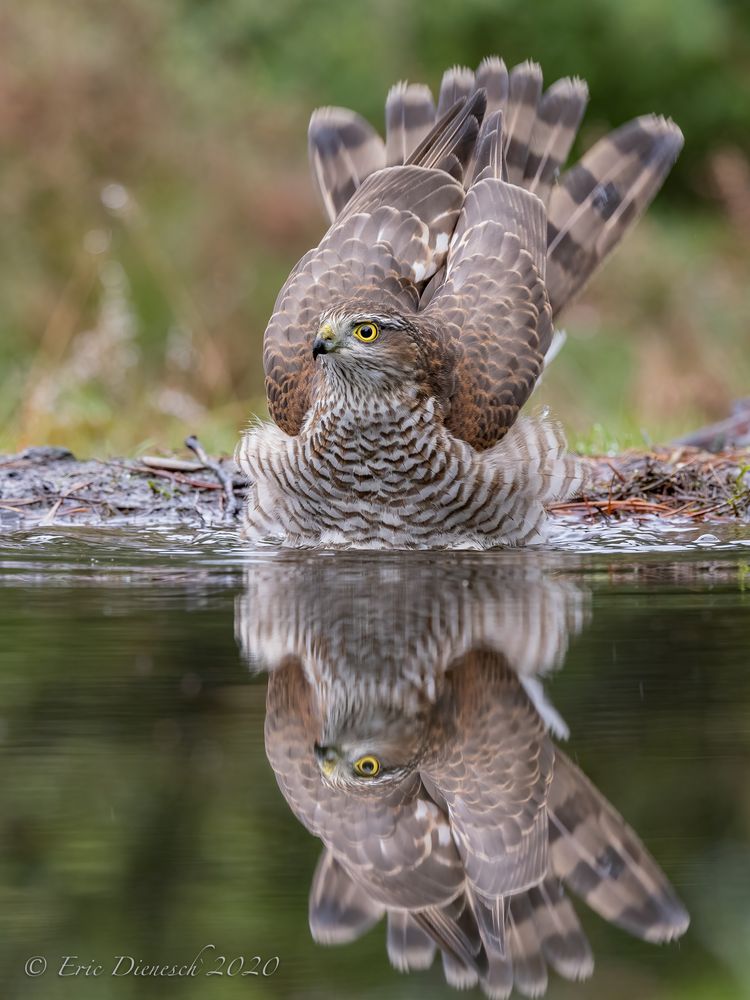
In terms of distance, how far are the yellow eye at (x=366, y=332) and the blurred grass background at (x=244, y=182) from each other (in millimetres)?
3393

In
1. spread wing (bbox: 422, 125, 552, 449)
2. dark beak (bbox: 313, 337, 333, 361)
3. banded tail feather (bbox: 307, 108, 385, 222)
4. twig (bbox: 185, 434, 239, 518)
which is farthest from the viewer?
banded tail feather (bbox: 307, 108, 385, 222)

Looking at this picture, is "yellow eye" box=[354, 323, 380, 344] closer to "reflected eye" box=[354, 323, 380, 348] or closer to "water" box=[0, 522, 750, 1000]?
"reflected eye" box=[354, 323, 380, 348]

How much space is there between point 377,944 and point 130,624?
5.85ft

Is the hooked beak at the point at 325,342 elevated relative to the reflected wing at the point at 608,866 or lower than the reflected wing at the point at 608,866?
elevated

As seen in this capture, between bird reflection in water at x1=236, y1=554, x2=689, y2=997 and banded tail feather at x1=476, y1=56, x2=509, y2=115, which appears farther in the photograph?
banded tail feather at x1=476, y1=56, x2=509, y2=115

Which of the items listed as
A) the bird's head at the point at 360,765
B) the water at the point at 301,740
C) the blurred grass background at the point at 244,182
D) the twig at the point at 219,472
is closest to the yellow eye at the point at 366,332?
the water at the point at 301,740

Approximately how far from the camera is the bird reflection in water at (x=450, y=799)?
1796 mm

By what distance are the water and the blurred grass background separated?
461 centimetres

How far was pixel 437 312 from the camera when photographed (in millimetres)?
5410

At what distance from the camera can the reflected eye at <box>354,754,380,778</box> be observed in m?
2.23

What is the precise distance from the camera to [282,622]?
11.2ft

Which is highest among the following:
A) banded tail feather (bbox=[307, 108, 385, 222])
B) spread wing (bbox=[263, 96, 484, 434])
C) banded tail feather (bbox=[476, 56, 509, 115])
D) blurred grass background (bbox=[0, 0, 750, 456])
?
blurred grass background (bbox=[0, 0, 750, 456])

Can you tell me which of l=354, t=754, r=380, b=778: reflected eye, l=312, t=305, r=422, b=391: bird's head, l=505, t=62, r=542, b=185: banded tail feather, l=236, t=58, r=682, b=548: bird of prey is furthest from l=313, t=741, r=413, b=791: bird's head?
l=505, t=62, r=542, b=185: banded tail feather

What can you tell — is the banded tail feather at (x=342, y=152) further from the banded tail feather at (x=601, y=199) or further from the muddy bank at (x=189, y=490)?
the muddy bank at (x=189, y=490)
